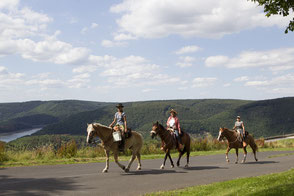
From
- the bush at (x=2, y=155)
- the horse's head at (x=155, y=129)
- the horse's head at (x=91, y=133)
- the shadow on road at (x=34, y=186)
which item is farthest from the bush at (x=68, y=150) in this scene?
the horse's head at (x=91, y=133)

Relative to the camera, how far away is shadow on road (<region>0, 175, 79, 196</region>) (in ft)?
31.2

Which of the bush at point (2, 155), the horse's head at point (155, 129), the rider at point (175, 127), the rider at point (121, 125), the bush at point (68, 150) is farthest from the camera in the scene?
the bush at point (68, 150)

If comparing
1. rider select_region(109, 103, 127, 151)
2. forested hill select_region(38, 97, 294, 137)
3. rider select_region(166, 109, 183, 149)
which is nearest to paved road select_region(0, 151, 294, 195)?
rider select_region(109, 103, 127, 151)

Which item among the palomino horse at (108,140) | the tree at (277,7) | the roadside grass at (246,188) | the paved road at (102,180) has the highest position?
the tree at (277,7)

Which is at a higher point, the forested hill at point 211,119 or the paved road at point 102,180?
the forested hill at point 211,119

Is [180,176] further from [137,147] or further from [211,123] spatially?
[211,123]

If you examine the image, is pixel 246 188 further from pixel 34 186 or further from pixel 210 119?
pixel 210 119

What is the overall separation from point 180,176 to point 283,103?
167813 millimetres

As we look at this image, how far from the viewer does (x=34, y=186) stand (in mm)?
10453

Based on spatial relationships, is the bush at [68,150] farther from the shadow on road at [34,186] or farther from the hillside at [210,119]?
the hillside at [210,119]

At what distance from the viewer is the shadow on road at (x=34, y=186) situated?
9.52 metres

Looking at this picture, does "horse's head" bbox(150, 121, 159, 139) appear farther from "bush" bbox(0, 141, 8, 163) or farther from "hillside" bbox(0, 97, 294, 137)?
"hillside" bbox(0, 97, 294, 137)

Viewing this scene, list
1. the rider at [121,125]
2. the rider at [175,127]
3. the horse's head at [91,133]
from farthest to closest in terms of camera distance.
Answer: the rider at [175,127] < the rider at [121,125] < the horse's head at [91,133]

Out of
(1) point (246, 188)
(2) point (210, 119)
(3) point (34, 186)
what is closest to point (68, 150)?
(3) point (34, 186)
